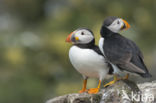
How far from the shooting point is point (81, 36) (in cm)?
684

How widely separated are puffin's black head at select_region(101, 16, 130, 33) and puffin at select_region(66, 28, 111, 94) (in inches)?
10.6

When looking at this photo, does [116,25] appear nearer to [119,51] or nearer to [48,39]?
[119,51]

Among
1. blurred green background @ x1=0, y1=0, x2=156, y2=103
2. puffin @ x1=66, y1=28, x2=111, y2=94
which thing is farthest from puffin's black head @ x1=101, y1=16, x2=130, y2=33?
blurred green background @ x1=0, y1=0, x2=156, y2=103

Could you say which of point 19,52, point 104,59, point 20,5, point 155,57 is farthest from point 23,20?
point 104,59

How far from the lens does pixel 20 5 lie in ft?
64.3

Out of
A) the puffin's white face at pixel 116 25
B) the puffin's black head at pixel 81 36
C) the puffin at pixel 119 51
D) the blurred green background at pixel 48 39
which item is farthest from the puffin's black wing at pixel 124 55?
the blurred green background at pixel 48 39

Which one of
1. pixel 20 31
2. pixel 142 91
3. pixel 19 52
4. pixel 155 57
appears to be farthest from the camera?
pixel 20 31

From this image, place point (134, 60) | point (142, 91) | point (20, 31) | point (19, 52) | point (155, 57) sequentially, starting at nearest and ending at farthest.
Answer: point (134, 60) < point (142, 91) < point (19, 52) < point (155, 57) < point (20, 31)

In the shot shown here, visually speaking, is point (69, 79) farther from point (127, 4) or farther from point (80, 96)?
point (80, 96)

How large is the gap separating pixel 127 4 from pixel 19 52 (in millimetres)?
4692

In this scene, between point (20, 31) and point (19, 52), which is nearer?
point (19, 52)

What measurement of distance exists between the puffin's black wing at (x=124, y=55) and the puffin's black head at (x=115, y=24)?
0.14 meters

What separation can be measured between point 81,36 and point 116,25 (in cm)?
47

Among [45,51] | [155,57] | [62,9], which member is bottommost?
[155,57]
